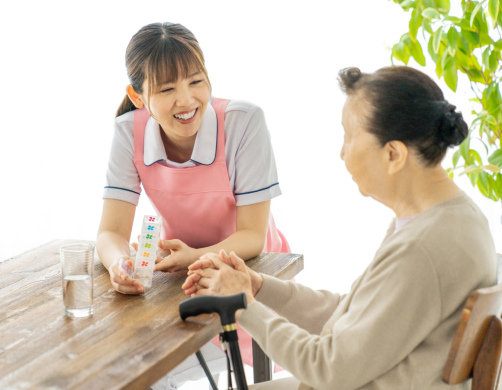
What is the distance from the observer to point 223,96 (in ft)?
10.4

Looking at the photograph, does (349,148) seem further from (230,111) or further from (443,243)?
(230,111)

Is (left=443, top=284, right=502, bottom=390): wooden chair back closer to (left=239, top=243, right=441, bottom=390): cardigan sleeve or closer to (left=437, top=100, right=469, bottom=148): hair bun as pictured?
(left=239, top=243, right=441, bottom=390): cardigan sleeve

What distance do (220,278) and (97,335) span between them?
310 mm

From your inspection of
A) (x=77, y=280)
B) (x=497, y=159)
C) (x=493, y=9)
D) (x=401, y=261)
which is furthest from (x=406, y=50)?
(x=77, y=280)

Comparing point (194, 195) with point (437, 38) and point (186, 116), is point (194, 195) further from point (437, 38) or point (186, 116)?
point (437, 38)

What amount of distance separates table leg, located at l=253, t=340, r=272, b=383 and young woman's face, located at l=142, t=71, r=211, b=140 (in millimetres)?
655

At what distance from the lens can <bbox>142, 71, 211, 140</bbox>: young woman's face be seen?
177 cm

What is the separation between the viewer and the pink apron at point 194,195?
1.88 meters

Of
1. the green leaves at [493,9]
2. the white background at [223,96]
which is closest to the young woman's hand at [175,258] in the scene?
the green leaves at [493,9]

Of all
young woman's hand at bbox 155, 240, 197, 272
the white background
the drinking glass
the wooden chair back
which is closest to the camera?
the wooden chair back

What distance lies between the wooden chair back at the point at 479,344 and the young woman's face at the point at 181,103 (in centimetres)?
102

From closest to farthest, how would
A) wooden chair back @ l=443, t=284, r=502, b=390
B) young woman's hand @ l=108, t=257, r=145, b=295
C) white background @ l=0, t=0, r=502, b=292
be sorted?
Answer: wooden chair back @ l=443, t=284, r=502, b=390 → young woman's hand @ l=108, t=257, r=145, b=295 → white background @ l=0, t=0, r=502, b=292

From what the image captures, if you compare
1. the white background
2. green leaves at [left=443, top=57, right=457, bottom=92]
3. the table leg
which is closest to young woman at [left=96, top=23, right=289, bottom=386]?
the table leg

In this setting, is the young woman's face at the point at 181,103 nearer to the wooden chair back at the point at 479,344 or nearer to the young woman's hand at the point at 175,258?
the young woman's hand at the point at 175,258
